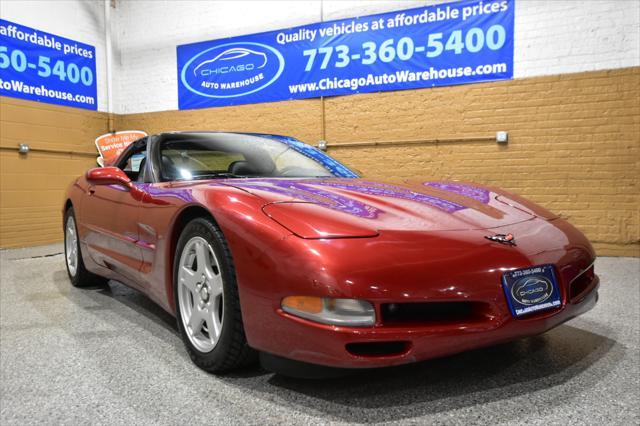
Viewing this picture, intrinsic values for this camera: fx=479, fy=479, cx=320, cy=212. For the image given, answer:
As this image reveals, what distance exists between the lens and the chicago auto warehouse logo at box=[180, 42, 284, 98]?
6.64m

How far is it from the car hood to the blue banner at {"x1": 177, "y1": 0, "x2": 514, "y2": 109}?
3758 mm

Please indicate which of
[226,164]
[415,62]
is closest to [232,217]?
[226,164]

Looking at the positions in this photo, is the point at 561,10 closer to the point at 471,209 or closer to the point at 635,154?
the point at 635,154

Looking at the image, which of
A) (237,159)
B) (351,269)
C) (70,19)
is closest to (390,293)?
(351,269)

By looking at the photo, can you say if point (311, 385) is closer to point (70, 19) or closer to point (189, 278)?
point (189, 278)

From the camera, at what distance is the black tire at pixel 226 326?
1629 millimetres

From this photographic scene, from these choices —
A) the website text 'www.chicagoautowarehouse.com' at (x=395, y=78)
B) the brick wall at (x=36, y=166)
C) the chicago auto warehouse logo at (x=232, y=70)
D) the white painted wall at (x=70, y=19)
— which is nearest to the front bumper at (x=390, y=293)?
the website text 'www.chicagoautowarehouse.com' at (x=395, y=78)

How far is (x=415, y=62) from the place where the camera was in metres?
5.74

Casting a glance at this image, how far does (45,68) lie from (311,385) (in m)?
6.86

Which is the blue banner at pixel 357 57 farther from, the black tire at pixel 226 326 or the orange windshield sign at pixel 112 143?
the black tire at pixel 226 326

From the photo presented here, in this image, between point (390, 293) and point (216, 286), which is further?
point (216, 286)

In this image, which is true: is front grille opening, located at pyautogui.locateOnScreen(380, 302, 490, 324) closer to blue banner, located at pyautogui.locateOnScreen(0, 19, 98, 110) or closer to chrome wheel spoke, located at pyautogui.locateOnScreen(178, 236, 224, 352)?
chrome wheel spoke, located at pyautogui.locateOnScreen(178, 236, 224, 352)

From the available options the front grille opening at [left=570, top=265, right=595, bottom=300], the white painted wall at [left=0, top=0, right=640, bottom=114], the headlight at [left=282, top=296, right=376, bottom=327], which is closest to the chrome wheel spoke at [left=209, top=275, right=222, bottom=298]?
the headlight at [left=282, top=296, right=376, bottom=327]

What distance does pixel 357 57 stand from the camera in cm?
604
